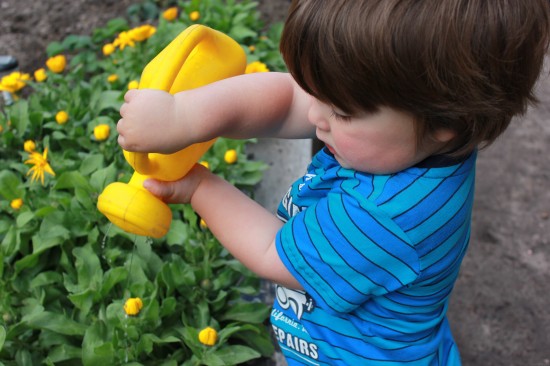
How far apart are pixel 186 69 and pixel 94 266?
94 cm

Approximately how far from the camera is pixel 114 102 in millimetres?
2736

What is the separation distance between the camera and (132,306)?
1.76m

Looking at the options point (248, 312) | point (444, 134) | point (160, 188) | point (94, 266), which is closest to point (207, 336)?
point (248, 312)

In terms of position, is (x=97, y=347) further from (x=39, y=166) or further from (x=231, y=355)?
(x=39, y=166)

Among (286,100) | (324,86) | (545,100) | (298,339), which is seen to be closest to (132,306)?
(298,339)

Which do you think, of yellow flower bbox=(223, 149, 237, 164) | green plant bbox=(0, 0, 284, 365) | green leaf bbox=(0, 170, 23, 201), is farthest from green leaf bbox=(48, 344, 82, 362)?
yellow flower bbox=(223, 149, 237, 164)

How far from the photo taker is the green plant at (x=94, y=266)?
6.19ft

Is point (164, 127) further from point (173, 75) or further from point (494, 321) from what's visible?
point (494, 321)

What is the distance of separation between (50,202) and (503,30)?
1.69 meters

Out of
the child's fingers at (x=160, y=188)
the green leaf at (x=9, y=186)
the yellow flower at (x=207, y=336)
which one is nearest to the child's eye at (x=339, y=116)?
the child's fingers at (x=160, y=188)

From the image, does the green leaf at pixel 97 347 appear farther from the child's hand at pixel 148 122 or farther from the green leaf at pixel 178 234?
the child's hand at pixel 148 122

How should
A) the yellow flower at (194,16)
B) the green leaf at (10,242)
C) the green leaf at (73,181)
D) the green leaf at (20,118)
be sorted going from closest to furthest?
the green leaf at (10,242) < the green leaf at (73,181) < the green leaf at (20,118) < the yellow flower at (194,16)

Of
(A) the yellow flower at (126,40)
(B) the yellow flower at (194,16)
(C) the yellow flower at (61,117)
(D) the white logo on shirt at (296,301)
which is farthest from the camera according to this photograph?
(B) the yellow flower at (194,16)

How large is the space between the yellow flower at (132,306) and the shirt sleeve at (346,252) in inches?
22.7
